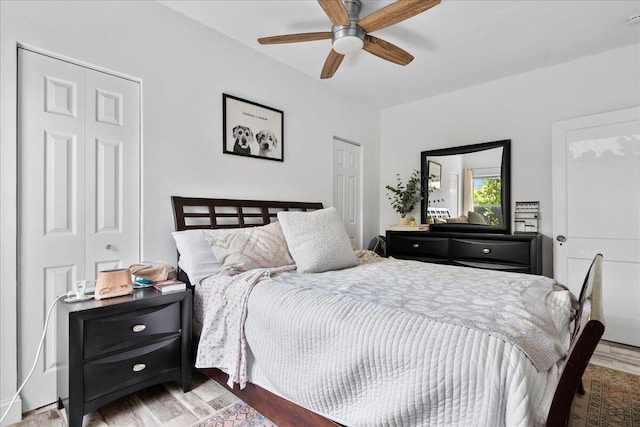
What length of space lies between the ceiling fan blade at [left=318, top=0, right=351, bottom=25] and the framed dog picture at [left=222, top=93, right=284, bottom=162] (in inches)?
45.8

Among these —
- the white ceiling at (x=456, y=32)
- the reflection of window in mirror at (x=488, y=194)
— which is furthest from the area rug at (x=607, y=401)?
the white ceiling at (x=456, y=32)

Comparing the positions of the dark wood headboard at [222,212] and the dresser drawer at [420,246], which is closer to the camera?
the dark wood headboard at [222,212]

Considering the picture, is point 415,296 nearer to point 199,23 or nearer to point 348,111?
point 199,23

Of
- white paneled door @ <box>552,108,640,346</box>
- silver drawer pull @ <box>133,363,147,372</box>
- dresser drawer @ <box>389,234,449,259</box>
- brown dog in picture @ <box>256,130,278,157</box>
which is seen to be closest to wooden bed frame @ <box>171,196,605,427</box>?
silver drawer pull @ <box>133,363,147,372</box>

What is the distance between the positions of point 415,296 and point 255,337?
32.4 inches

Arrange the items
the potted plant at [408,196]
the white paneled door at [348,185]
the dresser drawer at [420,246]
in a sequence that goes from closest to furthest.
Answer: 1. the dresser drawer at [420,246]
2. the white paneled door at [348,185]
3. the potted plant at [408,196]

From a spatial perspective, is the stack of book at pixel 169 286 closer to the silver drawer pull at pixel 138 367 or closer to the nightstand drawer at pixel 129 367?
the nightstand drawer at pixel 129 367

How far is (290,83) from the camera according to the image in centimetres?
330

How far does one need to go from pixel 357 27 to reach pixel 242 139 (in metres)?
1.32

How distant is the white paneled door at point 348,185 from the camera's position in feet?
12.9

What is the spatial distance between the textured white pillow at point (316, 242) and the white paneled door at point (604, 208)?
2174 millimetres

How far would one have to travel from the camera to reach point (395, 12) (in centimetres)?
190

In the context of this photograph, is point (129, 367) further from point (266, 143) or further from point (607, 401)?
point (607, 401)

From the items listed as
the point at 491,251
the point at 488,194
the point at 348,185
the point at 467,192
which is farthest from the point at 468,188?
the point at 348,185
